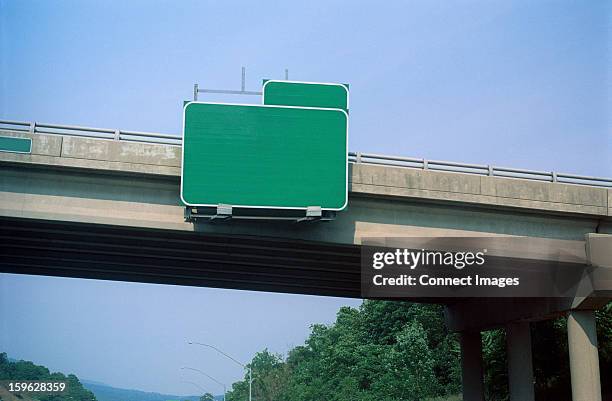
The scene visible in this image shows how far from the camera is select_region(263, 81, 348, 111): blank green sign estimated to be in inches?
963

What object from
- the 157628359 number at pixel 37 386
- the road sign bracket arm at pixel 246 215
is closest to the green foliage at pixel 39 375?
the 157628359 number at pixel 37 386

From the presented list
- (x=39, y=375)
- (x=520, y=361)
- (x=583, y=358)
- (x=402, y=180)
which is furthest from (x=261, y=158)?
(x=39, y=375)

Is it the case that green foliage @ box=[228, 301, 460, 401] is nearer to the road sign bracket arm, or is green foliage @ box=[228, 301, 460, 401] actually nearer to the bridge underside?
the bridge underside

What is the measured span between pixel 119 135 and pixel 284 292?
17994 mm

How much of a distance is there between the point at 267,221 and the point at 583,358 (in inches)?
470

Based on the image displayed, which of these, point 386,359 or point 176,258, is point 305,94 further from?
point 386,359

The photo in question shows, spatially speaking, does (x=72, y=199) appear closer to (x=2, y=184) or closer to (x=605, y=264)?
(x=2, y=184)

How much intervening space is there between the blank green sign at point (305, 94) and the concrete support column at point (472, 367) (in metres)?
18.4

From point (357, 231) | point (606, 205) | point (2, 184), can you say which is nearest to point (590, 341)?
point (606, 205)

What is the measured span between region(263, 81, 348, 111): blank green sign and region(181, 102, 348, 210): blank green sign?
2.14 feet

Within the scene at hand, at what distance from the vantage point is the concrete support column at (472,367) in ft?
126

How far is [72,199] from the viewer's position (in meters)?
Answer: 23.2

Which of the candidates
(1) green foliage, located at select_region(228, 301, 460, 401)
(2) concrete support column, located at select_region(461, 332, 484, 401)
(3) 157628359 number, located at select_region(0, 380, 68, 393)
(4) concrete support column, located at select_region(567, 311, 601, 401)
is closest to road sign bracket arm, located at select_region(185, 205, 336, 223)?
(3) 157628359 number, located at select_region(0, 380, 68, 393)

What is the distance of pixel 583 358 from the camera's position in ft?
86.4
